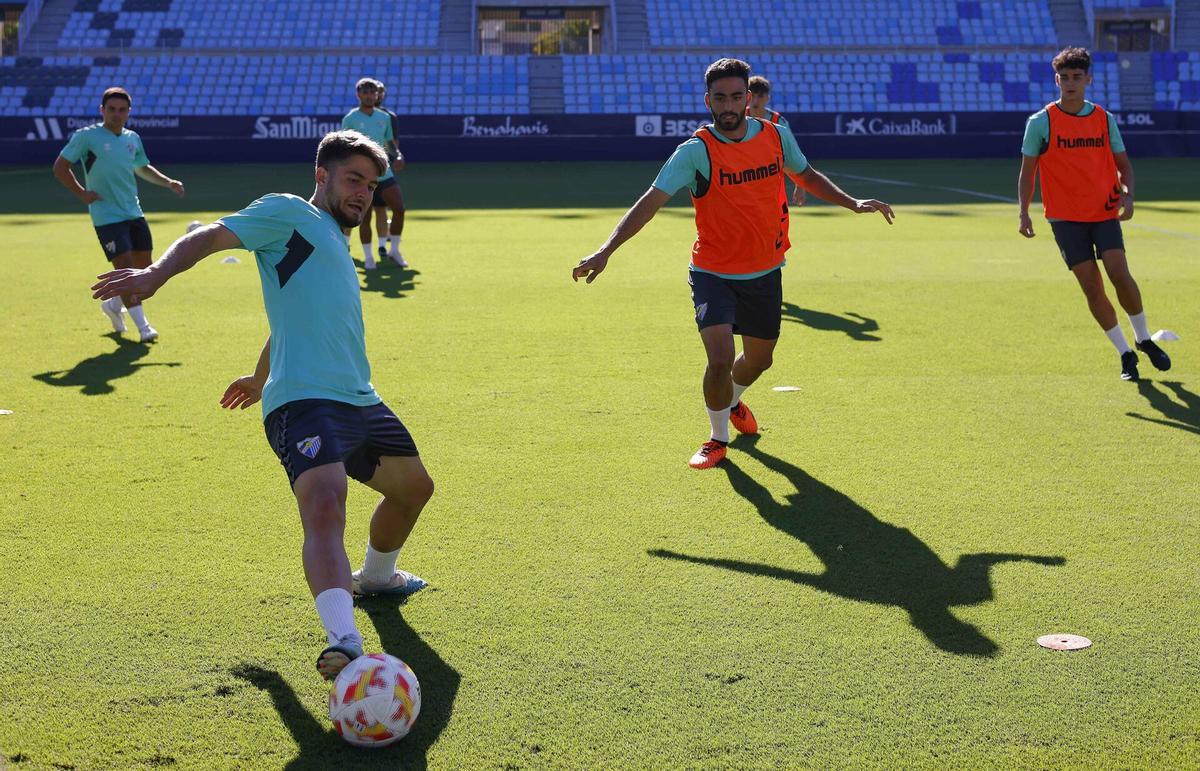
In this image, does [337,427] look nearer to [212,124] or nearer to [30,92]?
[212,124]

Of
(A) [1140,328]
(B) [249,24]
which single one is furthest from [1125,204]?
(B) [249,24]

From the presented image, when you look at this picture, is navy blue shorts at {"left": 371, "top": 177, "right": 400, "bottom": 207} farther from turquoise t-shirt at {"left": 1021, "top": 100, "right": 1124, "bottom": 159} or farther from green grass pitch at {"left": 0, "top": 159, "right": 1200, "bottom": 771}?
turquoise t-shirt at {"left": 1021, "top": 100, "right": 1124, "bottom": 159}

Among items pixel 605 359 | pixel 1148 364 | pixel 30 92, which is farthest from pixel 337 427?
pixel 30 92

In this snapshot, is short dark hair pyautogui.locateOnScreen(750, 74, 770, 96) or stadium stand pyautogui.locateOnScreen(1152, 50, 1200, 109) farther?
stadium stand pyautogui.locateOnScreen(1152, 50, 1200, 109)

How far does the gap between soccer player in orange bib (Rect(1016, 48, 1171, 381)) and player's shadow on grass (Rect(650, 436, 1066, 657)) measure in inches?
147

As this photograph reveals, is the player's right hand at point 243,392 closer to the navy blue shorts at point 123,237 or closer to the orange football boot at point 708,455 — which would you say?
the orange football boot at point 708,455

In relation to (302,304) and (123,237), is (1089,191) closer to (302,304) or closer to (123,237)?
(302,304)

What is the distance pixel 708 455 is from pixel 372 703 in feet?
11.3

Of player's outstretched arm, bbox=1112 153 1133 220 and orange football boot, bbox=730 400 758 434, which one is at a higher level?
player's outstretched arm, bbox=1112 153 1133 220

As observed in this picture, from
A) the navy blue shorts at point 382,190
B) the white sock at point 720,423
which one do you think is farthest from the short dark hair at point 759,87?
the navy blue shorts at point 382,190

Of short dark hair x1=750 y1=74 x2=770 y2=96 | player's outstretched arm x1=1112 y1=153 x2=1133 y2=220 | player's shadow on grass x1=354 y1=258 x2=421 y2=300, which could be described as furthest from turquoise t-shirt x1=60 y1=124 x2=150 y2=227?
player's outstretched arm x1=1112 y1=153 x2=1133 y2=220

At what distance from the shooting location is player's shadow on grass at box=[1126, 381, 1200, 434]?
754 cm

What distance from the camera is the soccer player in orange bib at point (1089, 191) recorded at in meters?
8.82

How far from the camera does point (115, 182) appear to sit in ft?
35.2
